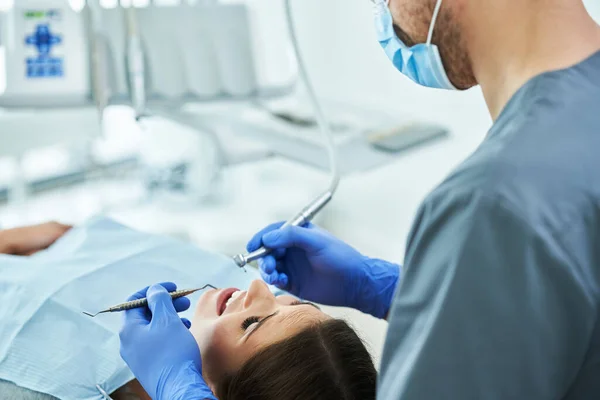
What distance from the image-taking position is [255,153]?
2260 mm

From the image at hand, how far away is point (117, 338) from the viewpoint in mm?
1293

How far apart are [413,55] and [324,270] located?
0.54 metres

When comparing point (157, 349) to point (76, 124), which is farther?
point (76, 124)

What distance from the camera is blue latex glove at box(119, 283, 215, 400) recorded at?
104 cm

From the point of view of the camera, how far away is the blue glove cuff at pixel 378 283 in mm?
1390

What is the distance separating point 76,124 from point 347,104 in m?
0.97

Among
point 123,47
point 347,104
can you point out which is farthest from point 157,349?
point 347,104

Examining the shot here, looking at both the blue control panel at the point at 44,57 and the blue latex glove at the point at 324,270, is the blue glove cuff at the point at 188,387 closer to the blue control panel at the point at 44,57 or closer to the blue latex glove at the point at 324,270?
the blue latex glove at the point at 324,270

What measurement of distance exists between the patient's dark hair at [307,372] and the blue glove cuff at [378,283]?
233 millimetres

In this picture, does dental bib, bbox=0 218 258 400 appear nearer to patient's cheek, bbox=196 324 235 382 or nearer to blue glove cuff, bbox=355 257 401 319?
patient's cheek, bbox=196 324 235 382

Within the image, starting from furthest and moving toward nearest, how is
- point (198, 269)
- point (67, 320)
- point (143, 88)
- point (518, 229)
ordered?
point (143, 88) < point (198, 269) < point (67, 320) < point (518, 229)

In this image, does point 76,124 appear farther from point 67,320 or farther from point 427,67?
point 427,67

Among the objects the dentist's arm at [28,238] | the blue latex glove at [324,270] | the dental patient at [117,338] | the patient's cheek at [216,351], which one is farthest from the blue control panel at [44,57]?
the patient's cheek at [216,351]

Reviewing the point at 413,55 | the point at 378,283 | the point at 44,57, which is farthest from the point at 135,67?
the point at 413,55
